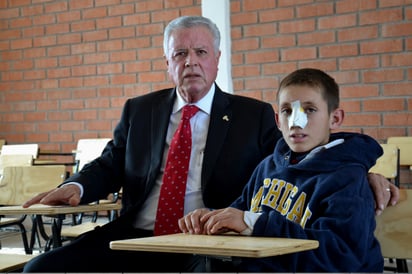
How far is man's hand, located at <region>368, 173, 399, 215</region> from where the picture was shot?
5.30ft

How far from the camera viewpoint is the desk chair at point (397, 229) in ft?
Result: 5.48

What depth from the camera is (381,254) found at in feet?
5.39

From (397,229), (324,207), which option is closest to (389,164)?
(397,229)

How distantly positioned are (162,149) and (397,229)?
935mm

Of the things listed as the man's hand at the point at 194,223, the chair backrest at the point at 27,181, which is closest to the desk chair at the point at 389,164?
the chair backrest at the point at 27,181

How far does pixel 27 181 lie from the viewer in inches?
115

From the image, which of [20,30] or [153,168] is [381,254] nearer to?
[153,168]

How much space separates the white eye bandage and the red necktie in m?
0.59

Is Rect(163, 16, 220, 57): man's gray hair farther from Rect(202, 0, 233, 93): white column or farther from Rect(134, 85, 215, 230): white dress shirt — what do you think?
Rect(202, 0, 233, 93): white column

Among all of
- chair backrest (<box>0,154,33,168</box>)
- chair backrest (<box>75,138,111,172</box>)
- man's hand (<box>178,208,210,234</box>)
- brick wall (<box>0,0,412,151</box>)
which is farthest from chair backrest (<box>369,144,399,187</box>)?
chair backrest (<box>0,154,33,168</box>)

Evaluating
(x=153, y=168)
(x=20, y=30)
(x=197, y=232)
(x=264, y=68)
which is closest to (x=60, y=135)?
(x=20, y=30)

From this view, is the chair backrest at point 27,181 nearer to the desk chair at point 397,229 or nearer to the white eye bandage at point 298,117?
the white eye bandage at point 298,117

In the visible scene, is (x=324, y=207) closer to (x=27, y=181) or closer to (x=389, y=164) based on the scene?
(x=27, y=181)

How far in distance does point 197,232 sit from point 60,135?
4.84 metres
